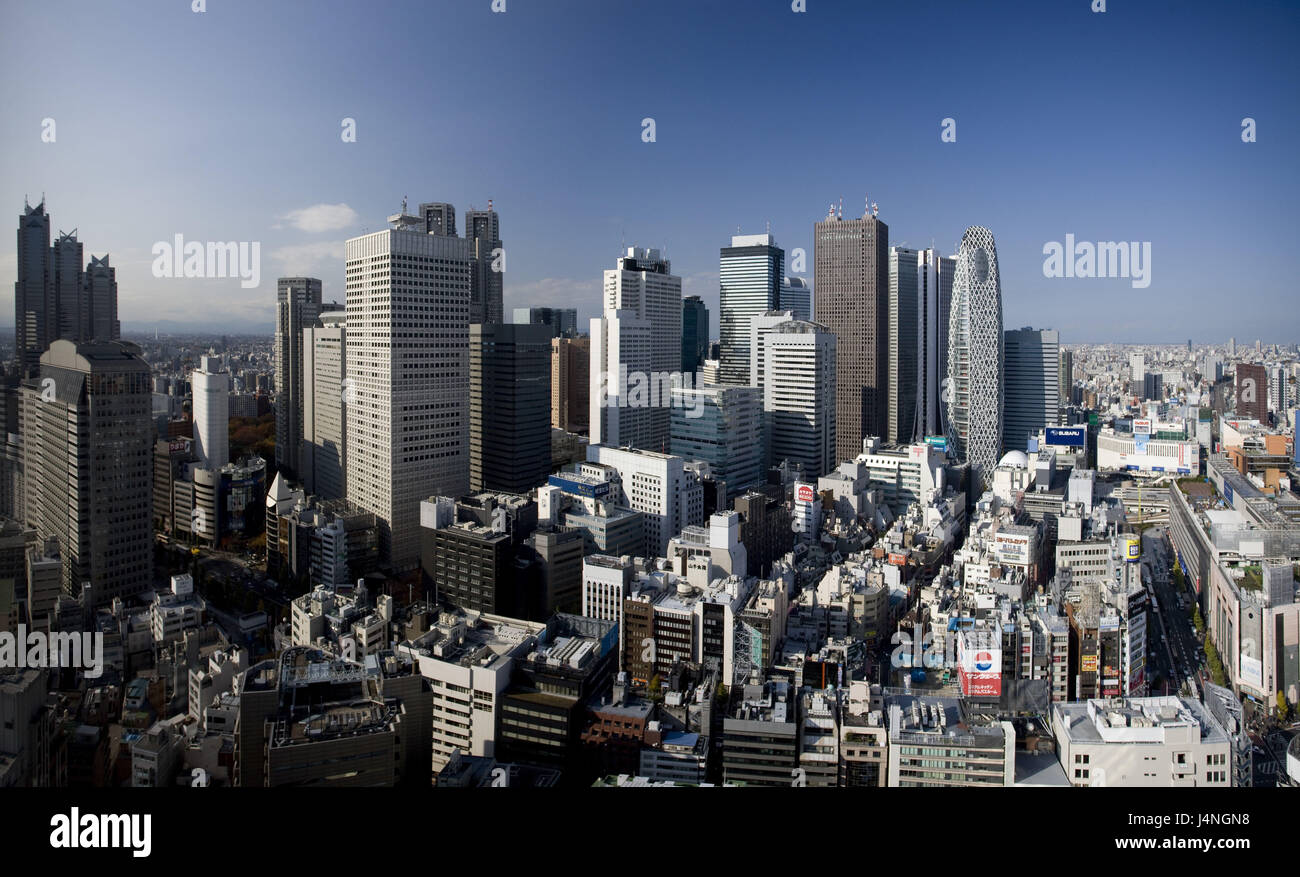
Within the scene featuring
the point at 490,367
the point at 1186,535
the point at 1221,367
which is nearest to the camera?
the point at 1186,535

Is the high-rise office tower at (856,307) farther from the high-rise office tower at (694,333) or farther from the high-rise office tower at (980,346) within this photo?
the high-rise office tower at (694,333)

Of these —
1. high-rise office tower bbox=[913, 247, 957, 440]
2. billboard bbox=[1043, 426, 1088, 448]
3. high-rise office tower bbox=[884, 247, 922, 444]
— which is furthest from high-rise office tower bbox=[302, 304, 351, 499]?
billboard bbox=[1043, 426, 1088, 448]

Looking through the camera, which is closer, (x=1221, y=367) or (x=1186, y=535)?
(x=1186, y=535)

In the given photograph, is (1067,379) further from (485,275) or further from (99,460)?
(99,460)
